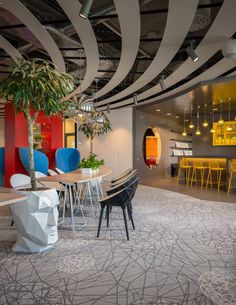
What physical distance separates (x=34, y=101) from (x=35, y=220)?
1475 mm

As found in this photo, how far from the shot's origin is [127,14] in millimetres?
3375

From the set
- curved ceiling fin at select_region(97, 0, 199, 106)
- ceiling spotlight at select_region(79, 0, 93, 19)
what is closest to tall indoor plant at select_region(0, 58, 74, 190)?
ceiling spotlight at select_region(79, 0, 93, 19)

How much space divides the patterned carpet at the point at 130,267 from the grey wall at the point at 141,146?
242 inches

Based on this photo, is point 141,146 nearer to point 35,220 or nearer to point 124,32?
point 124,32

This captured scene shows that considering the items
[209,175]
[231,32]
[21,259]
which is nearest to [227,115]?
[209,175]

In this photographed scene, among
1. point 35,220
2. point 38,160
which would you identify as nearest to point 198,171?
point 38,160

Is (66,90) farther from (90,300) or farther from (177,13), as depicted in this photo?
(90,300)

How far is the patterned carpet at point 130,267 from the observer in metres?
2.17

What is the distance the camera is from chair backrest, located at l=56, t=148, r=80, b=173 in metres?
7.32

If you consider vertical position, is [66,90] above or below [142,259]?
above

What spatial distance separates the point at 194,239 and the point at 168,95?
5876 mm

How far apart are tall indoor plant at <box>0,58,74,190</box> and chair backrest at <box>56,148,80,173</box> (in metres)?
4.24

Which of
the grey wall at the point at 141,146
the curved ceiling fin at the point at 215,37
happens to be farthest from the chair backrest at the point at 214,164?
the curved ceiling fin at the point at 215,37

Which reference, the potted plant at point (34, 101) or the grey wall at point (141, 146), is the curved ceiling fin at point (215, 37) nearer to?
the potted plant at point (34, 101)
